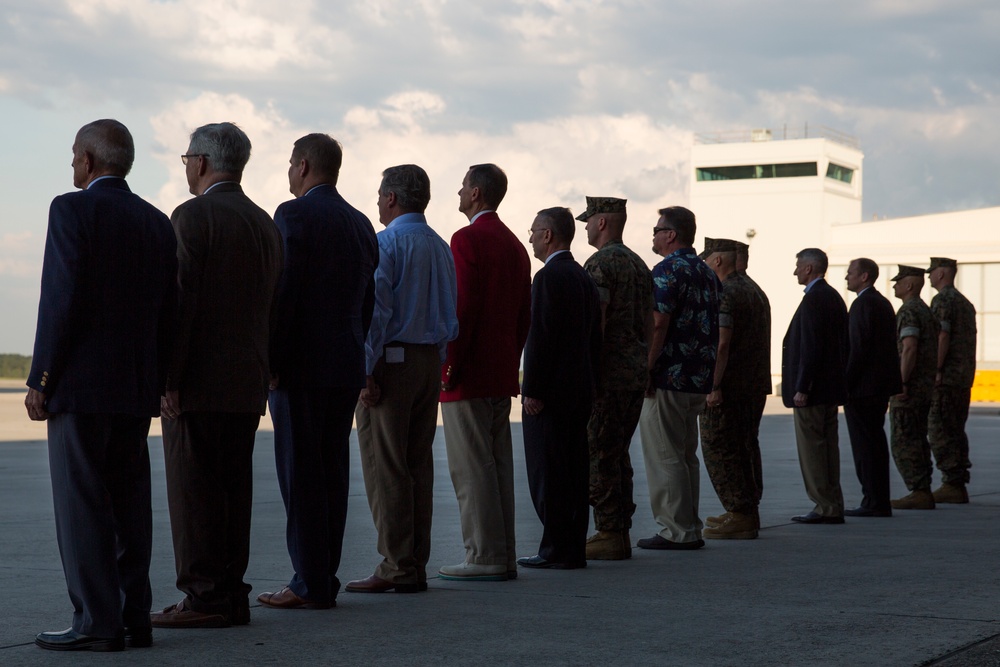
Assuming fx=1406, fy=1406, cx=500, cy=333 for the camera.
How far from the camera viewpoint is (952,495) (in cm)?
1161

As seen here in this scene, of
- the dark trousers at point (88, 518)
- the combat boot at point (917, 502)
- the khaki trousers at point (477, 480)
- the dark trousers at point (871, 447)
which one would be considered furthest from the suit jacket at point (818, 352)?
the dark trousers at point (88, 518)

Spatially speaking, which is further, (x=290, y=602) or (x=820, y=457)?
(x=820, y=457)

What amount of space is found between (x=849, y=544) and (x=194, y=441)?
461 cm

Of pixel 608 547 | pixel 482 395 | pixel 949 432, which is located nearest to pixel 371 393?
pixel 482 395

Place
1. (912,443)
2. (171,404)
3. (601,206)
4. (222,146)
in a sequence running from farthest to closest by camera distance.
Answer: (912,443) < (601,206) < (222,146) < (171,404)

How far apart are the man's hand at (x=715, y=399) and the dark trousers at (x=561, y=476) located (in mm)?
1870

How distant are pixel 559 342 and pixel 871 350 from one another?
4.35 meters

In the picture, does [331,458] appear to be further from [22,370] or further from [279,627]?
[22,370]

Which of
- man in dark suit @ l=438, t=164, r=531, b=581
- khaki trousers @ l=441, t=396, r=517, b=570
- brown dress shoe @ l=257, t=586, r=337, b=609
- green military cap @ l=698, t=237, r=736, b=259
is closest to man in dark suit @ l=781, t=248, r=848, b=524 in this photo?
green military cap @ l=698, t=237, r=736, b=259

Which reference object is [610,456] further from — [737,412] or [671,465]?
[737,412]

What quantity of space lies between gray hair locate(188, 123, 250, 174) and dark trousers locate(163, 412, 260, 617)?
0.98 m

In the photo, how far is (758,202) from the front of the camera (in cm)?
6744

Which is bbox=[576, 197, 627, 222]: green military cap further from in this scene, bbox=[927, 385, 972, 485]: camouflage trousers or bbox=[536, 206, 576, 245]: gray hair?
bbox=[927, 385, 972, 485]: camouflage trousers

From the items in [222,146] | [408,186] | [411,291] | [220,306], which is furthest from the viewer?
[408,186]
